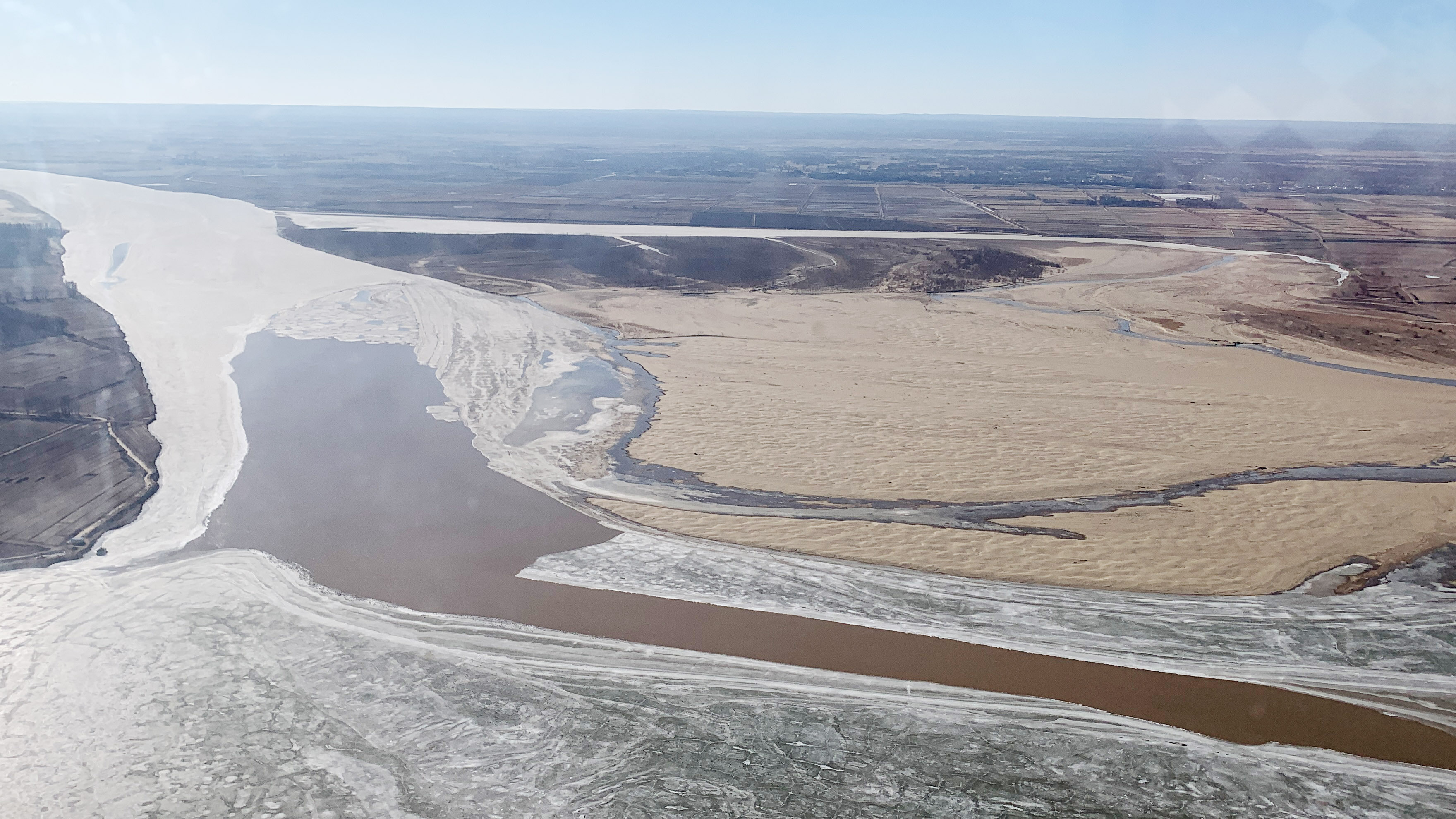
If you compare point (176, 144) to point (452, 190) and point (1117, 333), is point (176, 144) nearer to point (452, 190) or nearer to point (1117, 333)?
point (452, 190)

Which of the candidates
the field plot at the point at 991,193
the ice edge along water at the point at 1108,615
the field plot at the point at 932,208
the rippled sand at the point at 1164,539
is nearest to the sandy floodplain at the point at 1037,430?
the rippled sand at the point at 1164,539

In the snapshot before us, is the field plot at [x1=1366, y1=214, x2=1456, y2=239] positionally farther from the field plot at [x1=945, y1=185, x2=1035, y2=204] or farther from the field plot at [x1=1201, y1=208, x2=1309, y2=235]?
the field plot at [x1=945, y1=185, x2=1035, y2=204]

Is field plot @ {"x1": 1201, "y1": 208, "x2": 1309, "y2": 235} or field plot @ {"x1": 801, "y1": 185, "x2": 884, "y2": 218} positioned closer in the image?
field plot @ {"x1": 1201, "y1": 208, "x2": 1309, "y2": 235}

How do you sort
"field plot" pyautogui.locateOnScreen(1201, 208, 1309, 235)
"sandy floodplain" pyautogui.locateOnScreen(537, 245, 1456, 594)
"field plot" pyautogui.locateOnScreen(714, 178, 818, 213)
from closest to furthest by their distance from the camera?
"sandy floodplain" pyautogui.locateOnScreen(537, 245, 1456, 594)
"field plot" pyautogui.locateOnScreen(1201, 208, 1309, 235)
"field plot" pyautogui.locateOnScreen(714, 178, 818, 213)

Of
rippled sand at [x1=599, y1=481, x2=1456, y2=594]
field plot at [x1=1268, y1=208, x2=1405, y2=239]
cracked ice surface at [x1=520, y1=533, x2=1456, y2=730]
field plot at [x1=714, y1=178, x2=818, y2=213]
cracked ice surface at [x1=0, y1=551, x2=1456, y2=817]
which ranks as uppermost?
field plot at [x1=714, y1=178, x2=818, y2=213]

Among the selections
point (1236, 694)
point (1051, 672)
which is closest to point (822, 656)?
point (1051, 672)

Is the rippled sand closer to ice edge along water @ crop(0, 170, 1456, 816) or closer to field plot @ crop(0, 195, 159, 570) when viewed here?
ice edge along water @ crop(0, 170, 1456, 816)

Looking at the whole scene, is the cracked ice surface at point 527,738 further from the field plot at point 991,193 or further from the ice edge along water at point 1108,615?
the field plot at point 991,193

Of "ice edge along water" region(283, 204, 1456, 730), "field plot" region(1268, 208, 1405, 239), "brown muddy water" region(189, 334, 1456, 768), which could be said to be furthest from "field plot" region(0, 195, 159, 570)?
"field plot" region(1268, 208, 1405, 239)

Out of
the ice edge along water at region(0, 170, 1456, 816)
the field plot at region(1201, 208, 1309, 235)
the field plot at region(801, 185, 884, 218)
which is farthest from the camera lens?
the field plot at region(801, 185, 884, 218)

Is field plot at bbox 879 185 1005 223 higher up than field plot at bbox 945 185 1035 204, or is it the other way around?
field plot at bbox 945 185 1035 204
